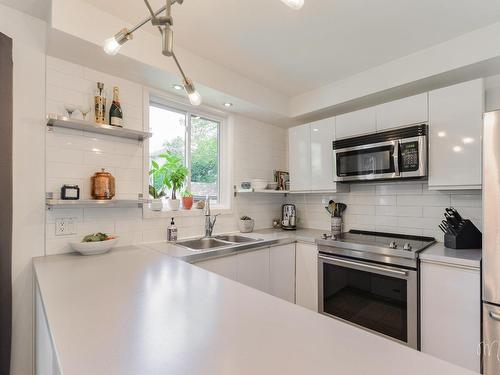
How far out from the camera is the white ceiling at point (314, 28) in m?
1.64

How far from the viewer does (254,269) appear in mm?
2246

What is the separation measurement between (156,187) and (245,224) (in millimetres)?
1013

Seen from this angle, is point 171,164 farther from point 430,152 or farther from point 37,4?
point 430,152

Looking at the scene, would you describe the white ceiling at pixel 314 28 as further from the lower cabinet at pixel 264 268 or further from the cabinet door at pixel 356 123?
the lower cabinet at pixel 264 268

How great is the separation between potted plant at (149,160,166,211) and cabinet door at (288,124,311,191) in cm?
149

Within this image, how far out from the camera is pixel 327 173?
9.02 ft

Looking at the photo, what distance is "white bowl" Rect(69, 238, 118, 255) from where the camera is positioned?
1.69 m

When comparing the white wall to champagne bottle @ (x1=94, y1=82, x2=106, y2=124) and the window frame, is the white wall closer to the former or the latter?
champagne bottle @ (x1=94, y1=82, x2=106, y2=124)

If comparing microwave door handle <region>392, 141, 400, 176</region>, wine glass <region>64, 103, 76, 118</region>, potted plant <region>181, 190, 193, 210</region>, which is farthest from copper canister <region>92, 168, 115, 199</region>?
microwave door handle <region>392, 141, 400, 176</region>

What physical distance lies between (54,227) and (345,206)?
2.65m

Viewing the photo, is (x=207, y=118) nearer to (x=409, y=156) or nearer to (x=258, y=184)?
(x=258, y=184)

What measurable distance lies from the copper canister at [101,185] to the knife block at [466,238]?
2.54 meters

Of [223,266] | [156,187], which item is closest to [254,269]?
[223,266]

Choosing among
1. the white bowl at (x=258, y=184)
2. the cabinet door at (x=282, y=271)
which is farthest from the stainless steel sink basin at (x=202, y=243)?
the white bowl at (x=258, y=184)
